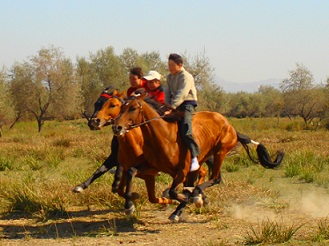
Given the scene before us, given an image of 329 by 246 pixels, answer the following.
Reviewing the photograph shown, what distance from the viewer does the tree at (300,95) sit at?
44812 mm

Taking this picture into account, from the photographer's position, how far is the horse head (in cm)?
752

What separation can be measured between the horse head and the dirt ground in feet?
4.66

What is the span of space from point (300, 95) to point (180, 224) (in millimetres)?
40285

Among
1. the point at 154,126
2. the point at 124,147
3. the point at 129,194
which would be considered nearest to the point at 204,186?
the point at 129,194

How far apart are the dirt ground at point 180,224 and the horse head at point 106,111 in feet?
4.66

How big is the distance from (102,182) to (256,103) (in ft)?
234

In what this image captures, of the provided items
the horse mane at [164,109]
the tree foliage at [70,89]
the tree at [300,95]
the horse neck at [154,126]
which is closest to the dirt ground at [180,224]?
the horse neck at [154,126]

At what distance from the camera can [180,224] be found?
7.70 m

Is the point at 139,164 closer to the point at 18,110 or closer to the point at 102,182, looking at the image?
the point at 102,182

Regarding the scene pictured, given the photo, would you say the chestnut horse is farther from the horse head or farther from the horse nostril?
the horse nostril

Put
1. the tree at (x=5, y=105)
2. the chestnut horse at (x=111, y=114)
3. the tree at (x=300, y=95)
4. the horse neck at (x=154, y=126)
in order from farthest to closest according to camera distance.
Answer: the tree at (x=300, y=95), the tree at (x=5, y=105), the chestnut horse at (x=111, y=114), the horse neck at (x=154, y=126)

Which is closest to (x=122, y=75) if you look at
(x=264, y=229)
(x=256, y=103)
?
(x=256, y=103)

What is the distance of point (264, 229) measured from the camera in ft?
21.0

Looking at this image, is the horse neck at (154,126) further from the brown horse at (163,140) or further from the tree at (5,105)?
the tree at (5,105)
